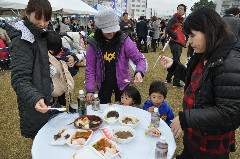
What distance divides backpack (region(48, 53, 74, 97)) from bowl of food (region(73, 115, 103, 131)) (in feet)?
1.25

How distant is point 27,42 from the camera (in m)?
1.98

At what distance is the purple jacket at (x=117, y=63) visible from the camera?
296 cm

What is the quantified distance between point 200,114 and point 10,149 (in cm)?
344

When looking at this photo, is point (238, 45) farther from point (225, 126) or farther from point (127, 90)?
point (127, 90)

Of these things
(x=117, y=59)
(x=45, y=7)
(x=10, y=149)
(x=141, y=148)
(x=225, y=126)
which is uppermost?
(x=45, y=7)

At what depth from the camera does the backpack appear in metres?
2.28

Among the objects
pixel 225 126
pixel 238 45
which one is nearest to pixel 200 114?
pixel 225 126

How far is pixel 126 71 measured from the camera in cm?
309

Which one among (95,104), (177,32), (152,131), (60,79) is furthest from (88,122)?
(177,32)

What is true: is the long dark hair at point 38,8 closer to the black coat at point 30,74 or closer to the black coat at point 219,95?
the black coat at point 30,74

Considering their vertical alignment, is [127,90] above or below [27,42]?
below

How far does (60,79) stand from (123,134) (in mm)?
979

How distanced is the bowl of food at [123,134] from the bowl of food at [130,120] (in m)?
0.08

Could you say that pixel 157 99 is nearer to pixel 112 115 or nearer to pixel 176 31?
pixel 112 115
